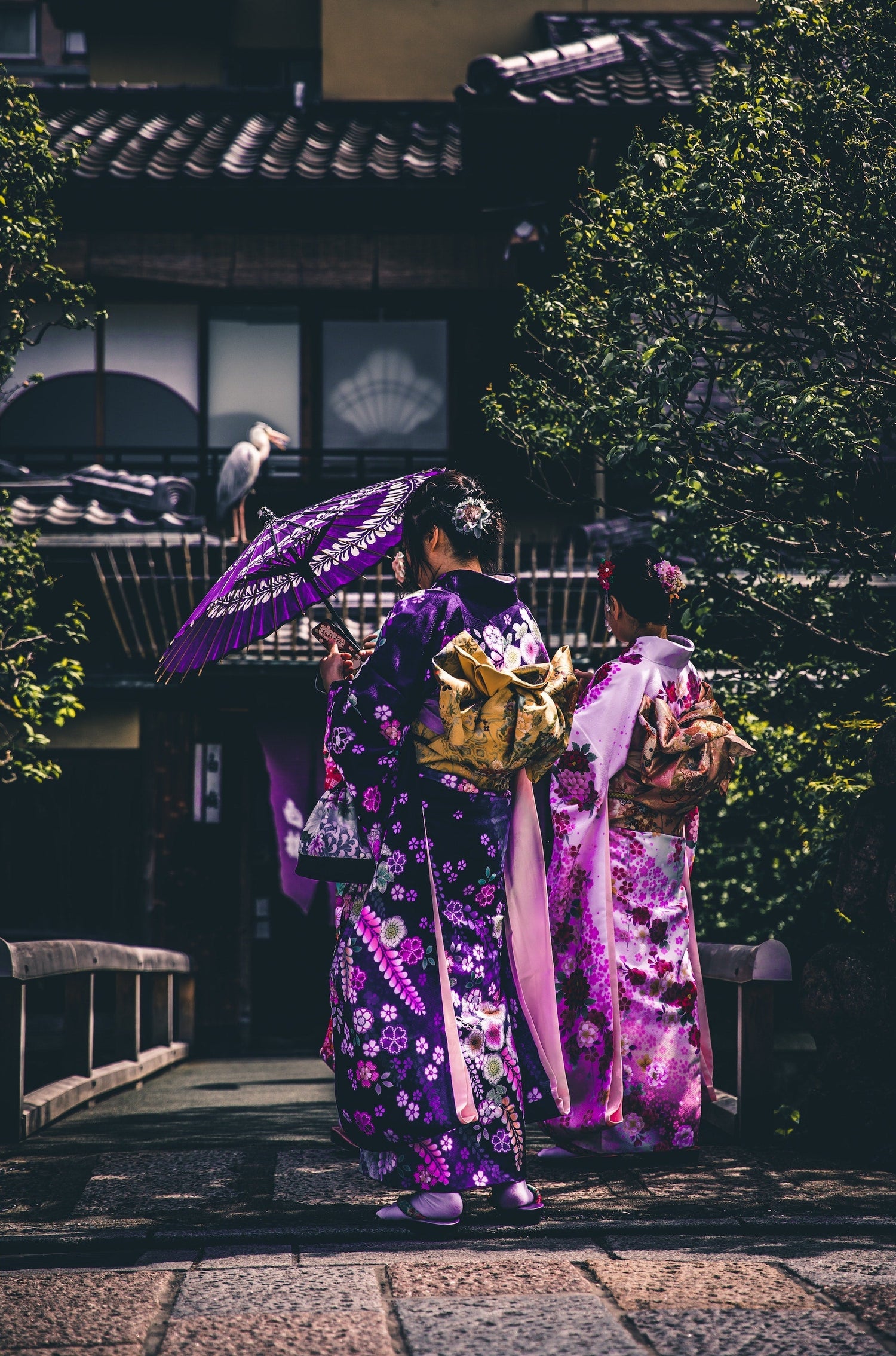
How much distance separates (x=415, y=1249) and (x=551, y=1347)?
851 mm

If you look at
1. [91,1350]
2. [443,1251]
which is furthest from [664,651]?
[91,1350]

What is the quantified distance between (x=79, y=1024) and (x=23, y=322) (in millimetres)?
3679

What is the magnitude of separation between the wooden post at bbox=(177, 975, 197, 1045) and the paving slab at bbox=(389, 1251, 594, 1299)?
7206 mm

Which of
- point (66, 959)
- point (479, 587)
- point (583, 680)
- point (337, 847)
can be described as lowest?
point (66, 959)

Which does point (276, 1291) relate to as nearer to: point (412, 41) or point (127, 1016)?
point (127, 1016)

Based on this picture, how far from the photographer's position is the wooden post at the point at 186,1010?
9953 mm

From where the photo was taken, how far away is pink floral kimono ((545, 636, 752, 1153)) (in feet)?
14.2

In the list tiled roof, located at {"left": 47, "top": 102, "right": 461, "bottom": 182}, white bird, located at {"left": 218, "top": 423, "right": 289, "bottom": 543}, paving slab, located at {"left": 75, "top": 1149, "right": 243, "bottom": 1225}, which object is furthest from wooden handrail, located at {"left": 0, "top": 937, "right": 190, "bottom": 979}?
tiled roof, located at {"left": 47, "top": 102, "right": 461, "bottom": 182}

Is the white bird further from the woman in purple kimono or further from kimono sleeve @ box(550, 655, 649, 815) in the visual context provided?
the woman in purple kimono

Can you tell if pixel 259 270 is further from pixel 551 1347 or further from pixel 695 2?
pixel 551 1347

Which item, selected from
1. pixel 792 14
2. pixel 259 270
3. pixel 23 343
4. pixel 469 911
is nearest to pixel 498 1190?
pixel 469 911

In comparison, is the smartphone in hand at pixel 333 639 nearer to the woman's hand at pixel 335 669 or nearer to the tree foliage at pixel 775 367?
the woman's hand at pixel 335 669

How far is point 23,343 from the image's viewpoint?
6969 millimetres

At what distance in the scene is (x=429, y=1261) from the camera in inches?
120
